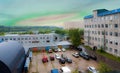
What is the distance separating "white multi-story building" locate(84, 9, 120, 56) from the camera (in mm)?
32125

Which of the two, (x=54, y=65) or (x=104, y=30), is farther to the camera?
(x=104, y=30)

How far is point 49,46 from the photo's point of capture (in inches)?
1843

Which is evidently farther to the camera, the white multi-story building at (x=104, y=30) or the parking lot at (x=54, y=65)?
the white multi-story building at (x=104, y=30)

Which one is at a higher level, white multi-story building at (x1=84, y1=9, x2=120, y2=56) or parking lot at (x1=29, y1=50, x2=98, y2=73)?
white multi-story building at (x1=84, y1=9, x2=120, y2=56)

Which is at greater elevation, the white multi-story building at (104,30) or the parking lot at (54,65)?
the white multi-story building at (104,30)

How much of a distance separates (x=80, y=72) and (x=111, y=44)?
11134 millimetres

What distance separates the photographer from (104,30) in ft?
121

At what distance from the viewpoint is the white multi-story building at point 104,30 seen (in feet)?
105

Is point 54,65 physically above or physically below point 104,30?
below

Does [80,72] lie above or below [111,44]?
below

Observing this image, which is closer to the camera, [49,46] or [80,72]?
[80,72]

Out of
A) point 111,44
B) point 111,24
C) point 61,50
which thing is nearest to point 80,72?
point 111,44

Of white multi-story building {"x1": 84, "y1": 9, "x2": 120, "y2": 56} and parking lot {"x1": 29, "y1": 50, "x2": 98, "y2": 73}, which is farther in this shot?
white multi-story building {"x1": 84, "y1": 9, "x2": 120, "y2": 56}

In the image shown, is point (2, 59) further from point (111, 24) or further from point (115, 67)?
point (111, 24)
